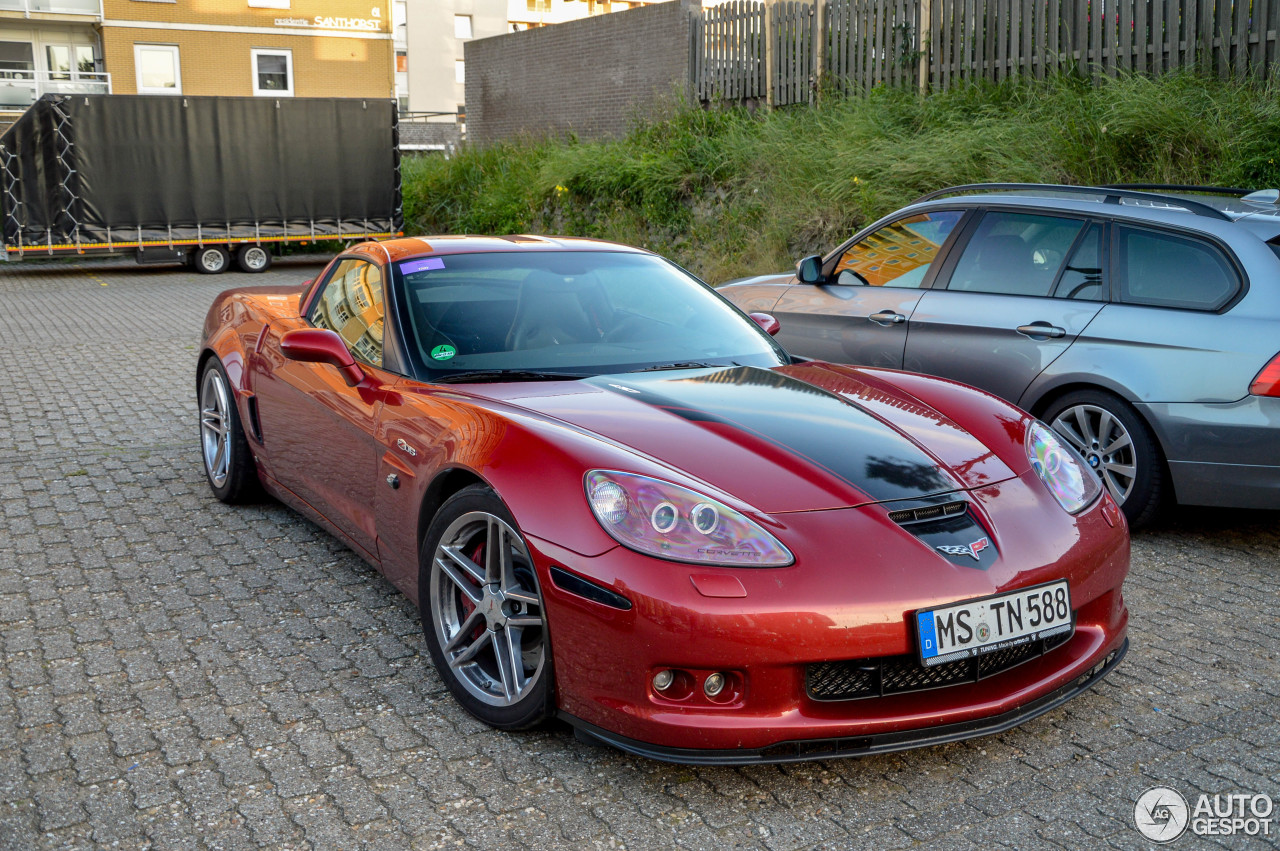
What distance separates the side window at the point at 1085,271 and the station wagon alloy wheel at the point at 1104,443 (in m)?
0.58

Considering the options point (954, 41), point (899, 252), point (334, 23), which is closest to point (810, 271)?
point (899, 252)

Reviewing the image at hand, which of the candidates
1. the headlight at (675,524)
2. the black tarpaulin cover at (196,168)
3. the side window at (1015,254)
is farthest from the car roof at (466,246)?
the black tarpaulin cover at (196,168)

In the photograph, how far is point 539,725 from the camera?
10.3ft

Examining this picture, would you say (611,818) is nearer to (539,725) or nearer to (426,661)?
(539,725)

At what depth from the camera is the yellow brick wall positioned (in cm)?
3425

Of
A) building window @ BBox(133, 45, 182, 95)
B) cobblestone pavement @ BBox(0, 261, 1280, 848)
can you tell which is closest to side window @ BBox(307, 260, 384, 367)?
cobblestone pavement @ BBox(0, 261, 1280, 848)

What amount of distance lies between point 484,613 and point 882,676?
115cm

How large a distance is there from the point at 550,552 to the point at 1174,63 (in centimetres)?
1043

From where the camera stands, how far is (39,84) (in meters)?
34.8

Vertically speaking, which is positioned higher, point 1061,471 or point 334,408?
point 334,408

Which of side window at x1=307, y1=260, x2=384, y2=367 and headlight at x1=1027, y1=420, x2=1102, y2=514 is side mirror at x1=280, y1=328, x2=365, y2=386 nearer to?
side window at x1=307, y1=260, x2=384, y2=367

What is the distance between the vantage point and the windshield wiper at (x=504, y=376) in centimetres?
383

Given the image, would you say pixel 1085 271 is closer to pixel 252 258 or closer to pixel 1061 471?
pixel 1061 471

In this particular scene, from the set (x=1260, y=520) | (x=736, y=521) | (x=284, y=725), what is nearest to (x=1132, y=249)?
(x=1260, y=520)
